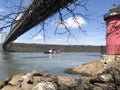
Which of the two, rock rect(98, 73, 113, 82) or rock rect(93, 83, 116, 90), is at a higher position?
rock rect(98, 73, 113, 82)

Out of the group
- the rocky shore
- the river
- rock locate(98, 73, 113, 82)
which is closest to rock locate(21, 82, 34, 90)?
the rocky shore

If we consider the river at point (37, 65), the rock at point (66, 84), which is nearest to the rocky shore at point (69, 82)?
the rock at point (66, 84)

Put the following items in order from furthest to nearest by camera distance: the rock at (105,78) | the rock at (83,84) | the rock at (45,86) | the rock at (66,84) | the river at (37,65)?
the river at (37,65), the rock at (105,78), the rock at (83,84), the rock at (66,84), the rock at (45,86)

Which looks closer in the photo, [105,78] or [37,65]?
[105,78]

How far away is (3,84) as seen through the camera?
9648 millimetres

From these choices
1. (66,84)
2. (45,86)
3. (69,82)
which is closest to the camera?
(45,86)

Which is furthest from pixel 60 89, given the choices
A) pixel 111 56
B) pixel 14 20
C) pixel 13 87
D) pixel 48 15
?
pixel 111 56

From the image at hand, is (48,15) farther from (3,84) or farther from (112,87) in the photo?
(3,84)

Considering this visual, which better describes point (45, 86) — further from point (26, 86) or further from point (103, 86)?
point (103, 86)

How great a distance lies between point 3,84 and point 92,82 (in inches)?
99.4

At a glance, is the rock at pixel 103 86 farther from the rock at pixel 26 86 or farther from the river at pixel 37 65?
the river at pixel 37 65

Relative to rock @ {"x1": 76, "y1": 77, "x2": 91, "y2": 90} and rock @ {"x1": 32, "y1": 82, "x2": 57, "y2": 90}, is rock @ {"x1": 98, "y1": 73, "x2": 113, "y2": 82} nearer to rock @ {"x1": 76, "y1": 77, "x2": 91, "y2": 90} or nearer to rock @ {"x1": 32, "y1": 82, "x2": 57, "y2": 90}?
rock @ {"x1": 76, "y1": 77, "x2": 91, "y2": 90}

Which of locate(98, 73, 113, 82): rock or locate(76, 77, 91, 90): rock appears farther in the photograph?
locate(98, 73, 113, 82): rock

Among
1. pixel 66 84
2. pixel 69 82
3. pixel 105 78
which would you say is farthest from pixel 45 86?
pixel 105 78
